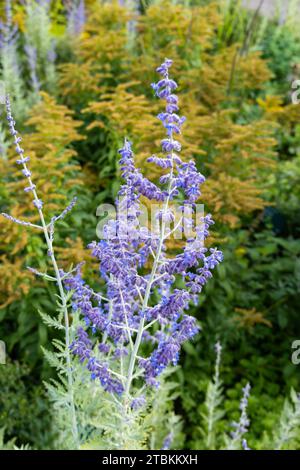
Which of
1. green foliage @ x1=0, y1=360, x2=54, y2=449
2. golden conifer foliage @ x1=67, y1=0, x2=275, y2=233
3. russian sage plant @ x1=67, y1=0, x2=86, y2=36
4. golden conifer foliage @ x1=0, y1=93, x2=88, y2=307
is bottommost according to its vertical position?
green foliage @ x1=0, y1=360, x2=54, y2=449

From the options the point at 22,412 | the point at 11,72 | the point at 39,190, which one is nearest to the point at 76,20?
the point at 11,72

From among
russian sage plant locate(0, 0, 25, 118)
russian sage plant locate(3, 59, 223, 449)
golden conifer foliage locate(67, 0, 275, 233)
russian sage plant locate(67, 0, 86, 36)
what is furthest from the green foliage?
russian sage plant locate(67, 0, 86, 36)

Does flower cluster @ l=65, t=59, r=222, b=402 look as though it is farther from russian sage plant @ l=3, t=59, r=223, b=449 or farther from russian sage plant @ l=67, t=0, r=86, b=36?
russian sage plant @ l=67, t=0, r=86, b=36

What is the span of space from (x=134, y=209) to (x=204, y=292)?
177cm

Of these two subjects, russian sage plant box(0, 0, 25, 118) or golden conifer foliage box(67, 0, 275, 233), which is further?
russian sage plant box(0, 0, 25, 118)

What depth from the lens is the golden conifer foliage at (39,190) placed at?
3.03m

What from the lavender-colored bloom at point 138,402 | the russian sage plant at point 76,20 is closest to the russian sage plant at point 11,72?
the russian sage plant at point 76,20

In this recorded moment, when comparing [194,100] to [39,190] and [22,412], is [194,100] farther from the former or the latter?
[22,412]

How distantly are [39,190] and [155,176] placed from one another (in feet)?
2.19

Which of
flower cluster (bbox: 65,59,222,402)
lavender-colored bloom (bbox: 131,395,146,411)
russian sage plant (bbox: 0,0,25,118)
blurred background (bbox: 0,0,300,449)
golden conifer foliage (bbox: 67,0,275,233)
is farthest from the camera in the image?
russian sage plant (bbox: 0,0,25,118)

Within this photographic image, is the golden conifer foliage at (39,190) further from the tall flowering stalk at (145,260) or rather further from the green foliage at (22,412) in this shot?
the tall flowering stalk at (145,260)

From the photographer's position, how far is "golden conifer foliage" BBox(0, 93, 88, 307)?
303 cm
